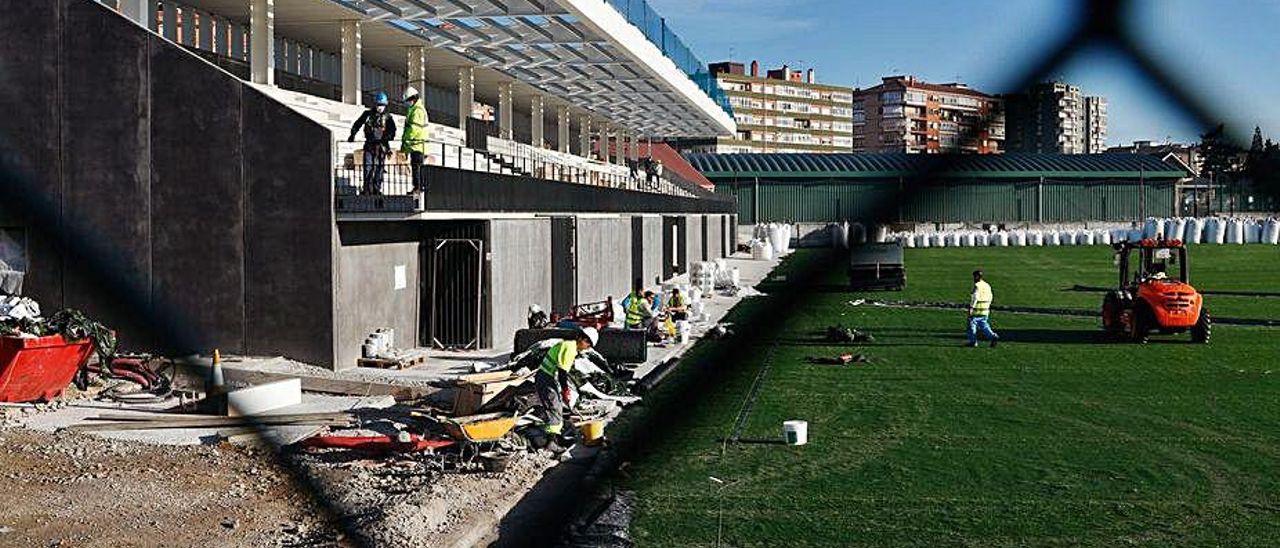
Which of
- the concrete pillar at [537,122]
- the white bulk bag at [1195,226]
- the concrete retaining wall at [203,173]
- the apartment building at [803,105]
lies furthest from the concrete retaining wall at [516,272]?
the apartment building at [803,105]

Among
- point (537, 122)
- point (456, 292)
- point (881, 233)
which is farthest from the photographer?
point (537, 122)

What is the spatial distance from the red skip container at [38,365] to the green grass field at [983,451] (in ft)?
24.5

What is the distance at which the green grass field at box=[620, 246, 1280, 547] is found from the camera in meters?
9.46

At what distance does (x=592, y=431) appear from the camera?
12805mm

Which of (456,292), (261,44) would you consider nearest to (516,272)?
(456,292)

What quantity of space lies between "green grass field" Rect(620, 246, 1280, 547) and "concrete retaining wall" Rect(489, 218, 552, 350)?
5.14m

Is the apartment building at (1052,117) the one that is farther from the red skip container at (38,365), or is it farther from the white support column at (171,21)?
the white support column at (171,21)

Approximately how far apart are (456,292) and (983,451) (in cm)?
1174

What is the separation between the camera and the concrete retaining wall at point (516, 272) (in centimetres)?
2261

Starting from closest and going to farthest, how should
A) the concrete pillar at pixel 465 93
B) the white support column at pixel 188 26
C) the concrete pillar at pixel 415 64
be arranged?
the white support column at pixel 188 26 → the concrete pillar at pixel 415 64 → the concrete pillar at pixel 465 93

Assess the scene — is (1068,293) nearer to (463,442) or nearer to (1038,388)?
(1038,388)

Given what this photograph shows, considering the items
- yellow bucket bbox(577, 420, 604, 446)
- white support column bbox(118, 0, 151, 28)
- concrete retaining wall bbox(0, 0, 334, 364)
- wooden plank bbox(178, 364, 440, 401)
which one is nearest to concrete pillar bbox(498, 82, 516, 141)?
white support column bbox(118, 0, 151, 28)

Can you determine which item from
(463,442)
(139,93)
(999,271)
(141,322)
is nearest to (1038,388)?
(463,442)

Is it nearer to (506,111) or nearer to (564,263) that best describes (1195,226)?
(564,263)
